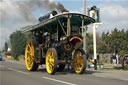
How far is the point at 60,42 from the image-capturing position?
13.2m

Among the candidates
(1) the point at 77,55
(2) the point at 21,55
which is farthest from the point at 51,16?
(2) the point at 21,55

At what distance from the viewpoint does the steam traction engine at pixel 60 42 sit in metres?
12.6

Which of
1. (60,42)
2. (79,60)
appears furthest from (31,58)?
(79,60)

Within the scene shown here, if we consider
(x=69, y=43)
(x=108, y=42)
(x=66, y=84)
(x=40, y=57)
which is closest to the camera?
(x=66, y=84)

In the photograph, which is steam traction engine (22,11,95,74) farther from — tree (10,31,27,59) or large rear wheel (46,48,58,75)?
tree (10,31,27,59)

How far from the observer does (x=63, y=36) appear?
13.3m

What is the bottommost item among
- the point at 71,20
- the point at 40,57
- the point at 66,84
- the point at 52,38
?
the point at 66,84

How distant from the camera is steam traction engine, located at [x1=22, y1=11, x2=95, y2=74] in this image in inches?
497

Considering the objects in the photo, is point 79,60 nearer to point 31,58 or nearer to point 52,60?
point 52,60

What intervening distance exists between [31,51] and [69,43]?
362 centimetres

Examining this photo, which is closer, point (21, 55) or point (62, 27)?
point (62, 27)

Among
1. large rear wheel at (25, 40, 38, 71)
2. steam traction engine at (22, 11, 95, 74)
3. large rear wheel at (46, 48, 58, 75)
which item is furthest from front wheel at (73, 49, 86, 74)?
large rear wheel at (25, 40, 38, 71)

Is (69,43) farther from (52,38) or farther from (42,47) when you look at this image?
(42,47)

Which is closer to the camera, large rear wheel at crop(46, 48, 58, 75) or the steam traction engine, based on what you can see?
large rear wheel at crop(46, 48, 58, 75)
